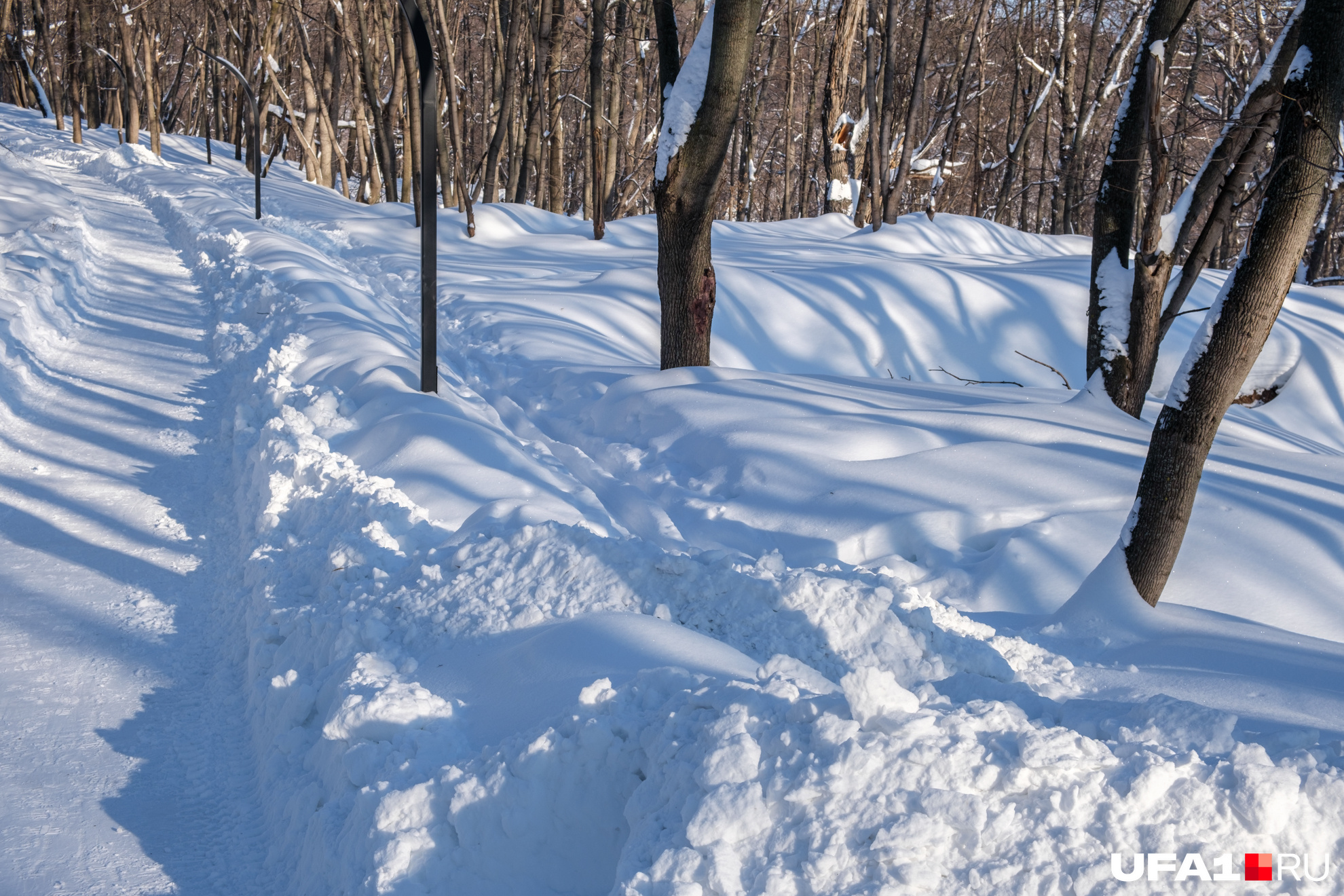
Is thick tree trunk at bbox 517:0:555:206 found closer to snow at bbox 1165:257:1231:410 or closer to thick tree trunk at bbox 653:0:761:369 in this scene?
thick tree trunk at bbox 653:0:761:369

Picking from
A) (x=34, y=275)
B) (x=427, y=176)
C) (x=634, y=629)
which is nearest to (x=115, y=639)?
(x=634, y=629)

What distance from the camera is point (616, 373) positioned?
749 centimetres

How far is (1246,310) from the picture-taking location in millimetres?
3830

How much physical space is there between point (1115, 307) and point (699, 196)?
3026 mm

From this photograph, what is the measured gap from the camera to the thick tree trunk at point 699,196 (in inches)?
262

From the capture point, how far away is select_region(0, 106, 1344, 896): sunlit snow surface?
2121 mm

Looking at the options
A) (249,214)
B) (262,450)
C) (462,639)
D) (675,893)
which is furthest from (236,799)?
(249,214)

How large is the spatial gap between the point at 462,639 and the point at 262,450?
8.46 feet

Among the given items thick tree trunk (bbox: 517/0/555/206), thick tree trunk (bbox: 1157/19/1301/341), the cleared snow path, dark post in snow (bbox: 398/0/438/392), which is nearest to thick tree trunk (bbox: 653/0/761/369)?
dark post in snow (bbox: 398/0/438/392)

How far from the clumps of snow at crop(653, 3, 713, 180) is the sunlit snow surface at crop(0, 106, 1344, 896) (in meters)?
1.64

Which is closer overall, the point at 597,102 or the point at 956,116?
the point at 597,102

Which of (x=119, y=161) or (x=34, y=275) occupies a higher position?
(x=119, y=161)

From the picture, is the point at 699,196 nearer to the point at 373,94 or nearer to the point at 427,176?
the point at 427,176

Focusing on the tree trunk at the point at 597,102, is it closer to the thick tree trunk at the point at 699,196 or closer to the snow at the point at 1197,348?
the thick tree trunk at the point at 699,196
